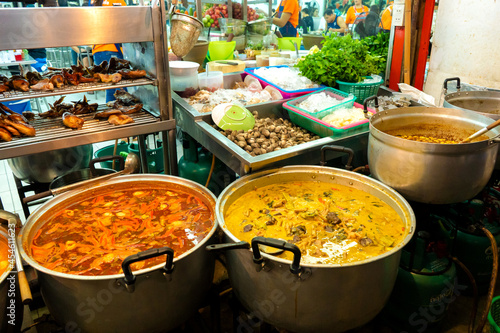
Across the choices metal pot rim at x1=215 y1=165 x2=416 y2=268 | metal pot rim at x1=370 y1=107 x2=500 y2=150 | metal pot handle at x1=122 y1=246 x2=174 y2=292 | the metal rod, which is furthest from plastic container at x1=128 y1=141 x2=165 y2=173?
metal pot handle at x1=122 y1=246 x2=174 y2=292

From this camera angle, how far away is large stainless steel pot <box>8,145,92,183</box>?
9.41 ft

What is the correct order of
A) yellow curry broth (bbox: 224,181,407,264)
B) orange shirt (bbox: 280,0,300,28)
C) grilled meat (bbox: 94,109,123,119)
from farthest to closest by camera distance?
1. orange shirt (bbox: 280,0,300,28)
2. grilled meat (bbox: 94,109,123,119)
3. yellow curry broth (bbox: 224,181,407,264)

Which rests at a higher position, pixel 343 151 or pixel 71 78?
pixel 71 78

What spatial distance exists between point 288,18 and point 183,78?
4.38m

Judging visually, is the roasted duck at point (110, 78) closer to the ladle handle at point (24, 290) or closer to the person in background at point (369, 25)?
the ladle handle at point (24, 290)

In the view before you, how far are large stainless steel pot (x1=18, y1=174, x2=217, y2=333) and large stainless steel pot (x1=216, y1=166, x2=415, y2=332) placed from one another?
207 millimetres

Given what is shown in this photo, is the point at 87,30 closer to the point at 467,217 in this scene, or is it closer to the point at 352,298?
the point at 352,298

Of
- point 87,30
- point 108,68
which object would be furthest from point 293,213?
point 108,68

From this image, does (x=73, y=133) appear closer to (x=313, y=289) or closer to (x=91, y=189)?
(x=91, y=189)

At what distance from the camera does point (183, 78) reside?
322cm

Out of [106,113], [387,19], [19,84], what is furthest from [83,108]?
[387,19]

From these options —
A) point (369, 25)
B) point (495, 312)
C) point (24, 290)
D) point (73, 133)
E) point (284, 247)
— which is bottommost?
point (495, 312)

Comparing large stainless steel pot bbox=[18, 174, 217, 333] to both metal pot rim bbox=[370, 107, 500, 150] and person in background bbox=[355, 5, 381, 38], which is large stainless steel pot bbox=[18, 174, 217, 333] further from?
person in background bbox=[355, 5, 381, 38]

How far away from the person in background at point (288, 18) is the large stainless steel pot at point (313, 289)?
605 centimetres
